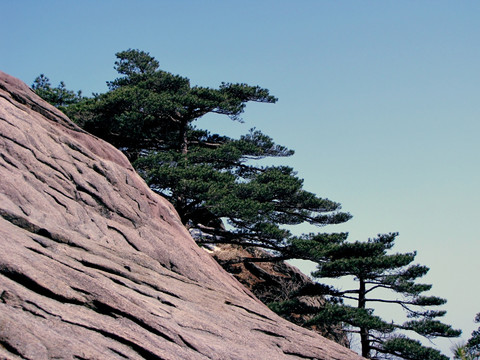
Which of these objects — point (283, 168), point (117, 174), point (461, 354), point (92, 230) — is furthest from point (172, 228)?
point (283, 168)

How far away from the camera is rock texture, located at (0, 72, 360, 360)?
264 inches

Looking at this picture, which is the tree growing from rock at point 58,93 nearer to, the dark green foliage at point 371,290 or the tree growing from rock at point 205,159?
the tree growing from rock at point 205,159

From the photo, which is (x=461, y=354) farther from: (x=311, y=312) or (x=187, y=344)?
(x=311, y=312)

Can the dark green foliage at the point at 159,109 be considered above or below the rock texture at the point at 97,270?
above

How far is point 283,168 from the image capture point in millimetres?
23859

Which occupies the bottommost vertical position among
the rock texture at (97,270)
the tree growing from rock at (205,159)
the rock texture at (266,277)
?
the rock texture at (97,270)

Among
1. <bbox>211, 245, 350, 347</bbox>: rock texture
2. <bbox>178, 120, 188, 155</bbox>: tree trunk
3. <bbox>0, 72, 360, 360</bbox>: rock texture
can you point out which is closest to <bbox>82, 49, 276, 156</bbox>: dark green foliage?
<bbox>178, 120, 188, 155</bbox>: tree trunk

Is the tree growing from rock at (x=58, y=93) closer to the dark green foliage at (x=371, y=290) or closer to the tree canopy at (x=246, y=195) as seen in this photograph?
the tree canopy at (x=246, y=195)

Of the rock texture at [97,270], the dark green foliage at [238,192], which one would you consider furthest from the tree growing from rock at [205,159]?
the rock texture at [97,270]

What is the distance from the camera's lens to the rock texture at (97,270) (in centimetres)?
671

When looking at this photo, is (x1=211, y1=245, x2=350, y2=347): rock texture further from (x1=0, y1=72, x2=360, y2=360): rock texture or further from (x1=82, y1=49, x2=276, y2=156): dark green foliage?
(x1=0, y1=72, x2=360, y2=360): rock texture

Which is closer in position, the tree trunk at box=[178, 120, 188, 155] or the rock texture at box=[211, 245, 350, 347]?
the rock texture at box=[211, 245, 350, 347]

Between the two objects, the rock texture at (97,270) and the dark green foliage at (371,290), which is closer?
the rock texture at (97,270)

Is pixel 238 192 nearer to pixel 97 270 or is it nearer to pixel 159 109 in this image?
pixel 159 109
